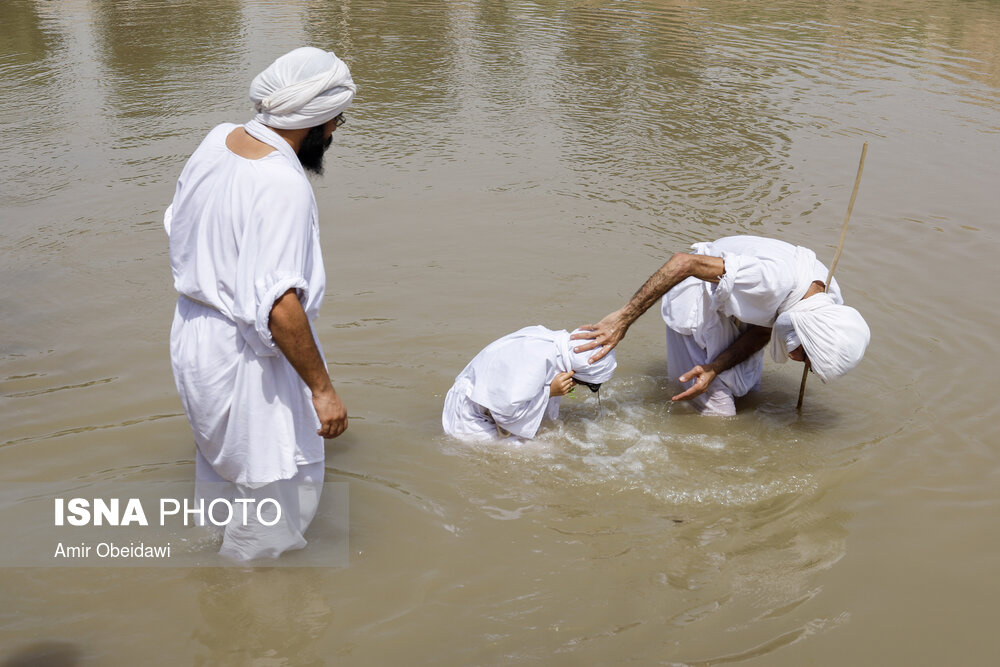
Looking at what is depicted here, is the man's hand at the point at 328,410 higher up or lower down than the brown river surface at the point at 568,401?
higher up

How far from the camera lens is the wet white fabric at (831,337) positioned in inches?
163

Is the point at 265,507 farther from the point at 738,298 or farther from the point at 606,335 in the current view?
the point at 738,298

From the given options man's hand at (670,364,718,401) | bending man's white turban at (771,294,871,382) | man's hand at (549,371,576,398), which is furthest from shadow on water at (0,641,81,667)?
bending man's white turban at (771,294,871,382)

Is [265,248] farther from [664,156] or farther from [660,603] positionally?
[664,156]

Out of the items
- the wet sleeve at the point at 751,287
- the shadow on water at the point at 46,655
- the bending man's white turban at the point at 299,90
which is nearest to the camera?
the bending man's white turban at the point at 299,90

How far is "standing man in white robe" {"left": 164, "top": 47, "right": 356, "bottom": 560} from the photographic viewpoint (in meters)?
2.59

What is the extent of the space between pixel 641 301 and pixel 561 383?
0.53 m

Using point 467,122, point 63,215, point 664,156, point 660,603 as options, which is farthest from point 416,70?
point 660,603

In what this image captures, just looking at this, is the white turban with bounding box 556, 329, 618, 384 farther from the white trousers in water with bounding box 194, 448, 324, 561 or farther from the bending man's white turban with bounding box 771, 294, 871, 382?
the white trousers in water with bounding box 194, 448, 324, 561

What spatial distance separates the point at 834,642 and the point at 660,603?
2.00 ft

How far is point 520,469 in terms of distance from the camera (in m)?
4.15

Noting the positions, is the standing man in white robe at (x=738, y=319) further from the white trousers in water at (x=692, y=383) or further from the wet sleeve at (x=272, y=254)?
the wet sleeve at (x=272, y=254)

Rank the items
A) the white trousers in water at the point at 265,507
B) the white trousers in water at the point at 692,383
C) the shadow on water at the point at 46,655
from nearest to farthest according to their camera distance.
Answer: the shadow on water at the point at 46,655
the white trousers in water at the point at 265,507
the white trousers in water at the point at 692,383

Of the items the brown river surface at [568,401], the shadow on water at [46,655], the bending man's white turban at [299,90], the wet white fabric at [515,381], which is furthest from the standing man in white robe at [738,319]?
the shadow on water at [46,655]
